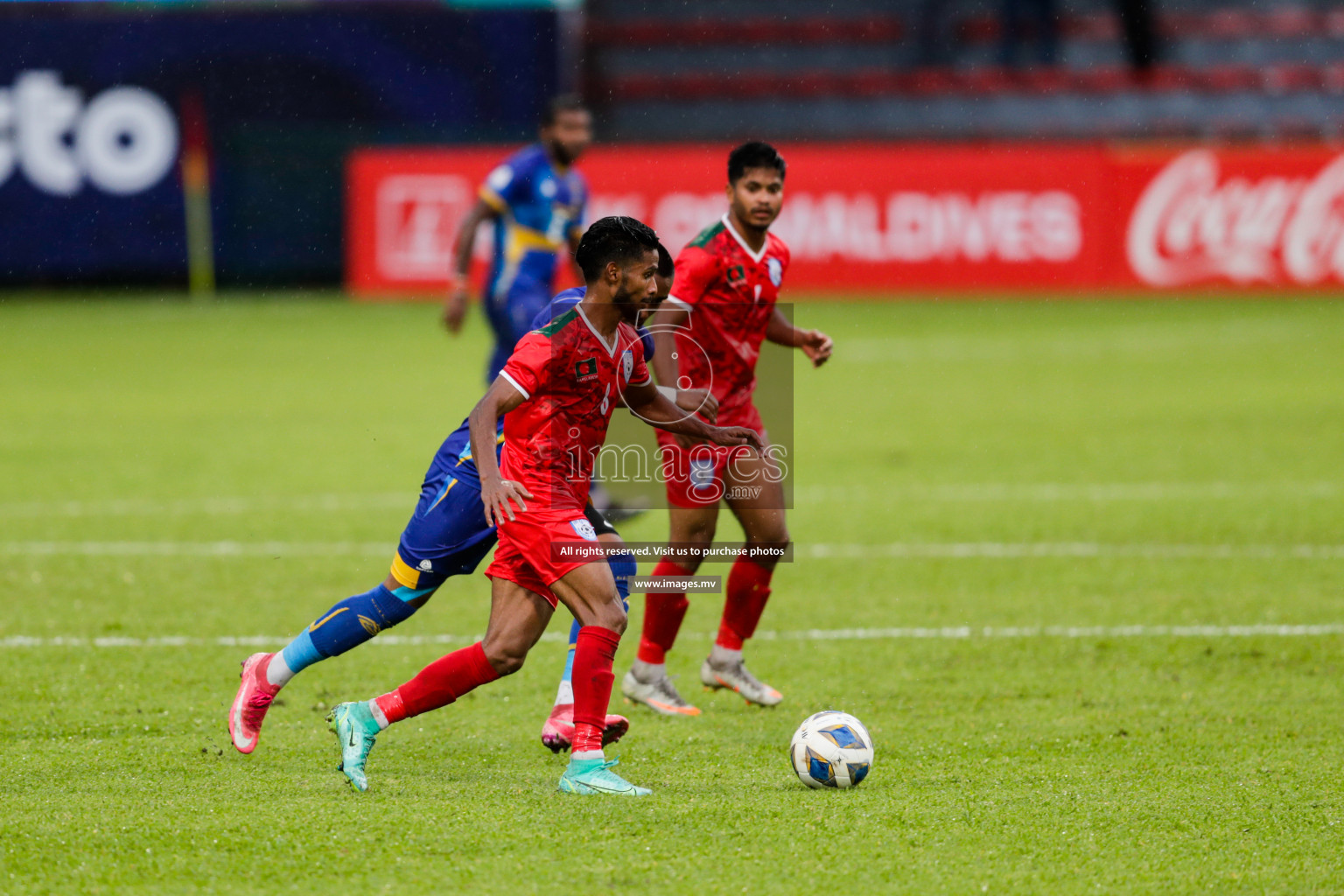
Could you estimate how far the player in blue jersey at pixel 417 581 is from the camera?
208 inches

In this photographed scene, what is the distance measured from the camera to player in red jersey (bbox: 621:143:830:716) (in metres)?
6.22

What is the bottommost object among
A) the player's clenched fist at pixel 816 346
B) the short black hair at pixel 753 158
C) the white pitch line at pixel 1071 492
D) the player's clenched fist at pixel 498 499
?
the white pitch line at pixel 1071 492

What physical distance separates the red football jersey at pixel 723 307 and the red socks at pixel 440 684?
1590 millimetres

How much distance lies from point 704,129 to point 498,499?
2410cm

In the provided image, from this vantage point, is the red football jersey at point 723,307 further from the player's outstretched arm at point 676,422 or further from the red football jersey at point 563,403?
the red football jersey at point 563,403

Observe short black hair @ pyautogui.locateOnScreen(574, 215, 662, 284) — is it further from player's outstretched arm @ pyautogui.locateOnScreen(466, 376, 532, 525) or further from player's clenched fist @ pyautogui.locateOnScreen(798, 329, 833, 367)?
player's clenched fist @ pyautogui.locateOnScreen(798, 329, 833, 367)

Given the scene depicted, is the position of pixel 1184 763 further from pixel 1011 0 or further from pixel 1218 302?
pixel 1011 0

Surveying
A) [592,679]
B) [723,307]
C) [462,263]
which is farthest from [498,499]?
[462,263]

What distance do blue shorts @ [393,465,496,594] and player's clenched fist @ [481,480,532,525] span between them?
34 centimetres

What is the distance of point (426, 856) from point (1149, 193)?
19831 millimetres

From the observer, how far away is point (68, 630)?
7.22 m

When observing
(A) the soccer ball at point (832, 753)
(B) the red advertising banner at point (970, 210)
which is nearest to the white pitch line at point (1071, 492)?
→ (A) the soccer ball at point (832, 753)

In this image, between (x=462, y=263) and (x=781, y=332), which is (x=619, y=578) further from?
(x=462, y=263)

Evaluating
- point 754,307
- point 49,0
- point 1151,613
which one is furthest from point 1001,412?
point 49,0
